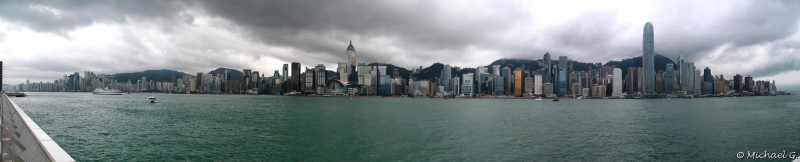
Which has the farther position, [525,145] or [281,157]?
[525,145]

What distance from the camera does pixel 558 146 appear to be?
1275 inches

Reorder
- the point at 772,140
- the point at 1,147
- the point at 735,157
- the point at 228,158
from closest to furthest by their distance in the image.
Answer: the point at 1,147
the point at 228,158
the point at 735,157
the point at 772,140

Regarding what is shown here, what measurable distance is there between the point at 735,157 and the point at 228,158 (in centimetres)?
3400

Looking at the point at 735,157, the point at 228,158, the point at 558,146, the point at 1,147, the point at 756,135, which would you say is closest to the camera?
the point at 1,147

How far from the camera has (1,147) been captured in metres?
10.8

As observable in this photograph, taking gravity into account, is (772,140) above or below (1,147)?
below

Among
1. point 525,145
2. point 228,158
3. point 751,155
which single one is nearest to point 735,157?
point 751,155

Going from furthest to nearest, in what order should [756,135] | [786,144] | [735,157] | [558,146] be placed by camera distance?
1. [756,135]
2. [786,144]
3. [558,146]
4. [735,157]

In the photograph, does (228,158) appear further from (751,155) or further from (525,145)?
(751,155)

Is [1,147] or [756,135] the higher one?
[1,147]

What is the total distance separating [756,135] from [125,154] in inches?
2197

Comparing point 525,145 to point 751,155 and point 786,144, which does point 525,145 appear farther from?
point 786,144

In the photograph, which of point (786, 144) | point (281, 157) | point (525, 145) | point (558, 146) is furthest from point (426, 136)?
point (786, 144)

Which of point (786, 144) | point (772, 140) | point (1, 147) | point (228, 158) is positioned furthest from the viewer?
point (772, 140)
